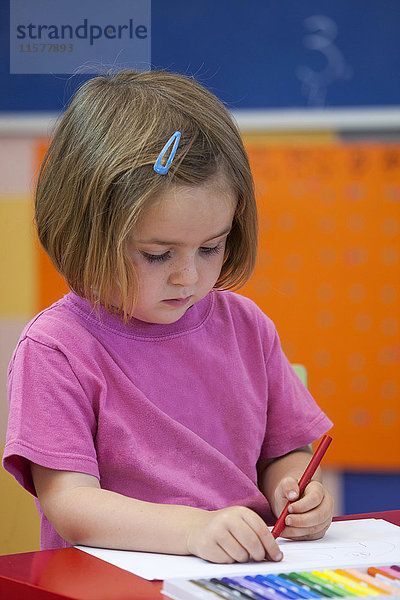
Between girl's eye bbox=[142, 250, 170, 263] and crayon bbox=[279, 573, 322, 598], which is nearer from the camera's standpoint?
crayon bbox=[279, 573, 322, 598]

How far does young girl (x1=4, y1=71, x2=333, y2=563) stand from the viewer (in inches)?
Result: 29.5

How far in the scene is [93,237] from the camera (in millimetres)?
792

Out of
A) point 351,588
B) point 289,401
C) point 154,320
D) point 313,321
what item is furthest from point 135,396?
point 313,321

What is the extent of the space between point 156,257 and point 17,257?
47 cm

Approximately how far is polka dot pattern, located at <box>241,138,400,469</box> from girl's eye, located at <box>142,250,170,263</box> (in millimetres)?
864

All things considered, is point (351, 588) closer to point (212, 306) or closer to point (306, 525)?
point (306, 525)

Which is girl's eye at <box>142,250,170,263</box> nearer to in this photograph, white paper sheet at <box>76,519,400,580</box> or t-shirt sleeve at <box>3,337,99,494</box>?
t-shirt sleeve at <box>3,337,99,494</box>

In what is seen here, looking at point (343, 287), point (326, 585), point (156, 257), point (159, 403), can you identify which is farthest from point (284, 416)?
point (343, 287)

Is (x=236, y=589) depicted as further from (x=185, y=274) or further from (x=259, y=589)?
(x=185, y=274)

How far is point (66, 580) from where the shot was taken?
24.0 inches

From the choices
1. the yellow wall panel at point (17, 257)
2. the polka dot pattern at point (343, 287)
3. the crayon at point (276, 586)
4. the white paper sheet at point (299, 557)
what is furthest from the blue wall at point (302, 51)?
the crayon at point (276, 586)

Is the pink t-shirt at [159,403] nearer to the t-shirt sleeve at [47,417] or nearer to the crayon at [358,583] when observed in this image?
the t-shirt sleeve at [47,417]

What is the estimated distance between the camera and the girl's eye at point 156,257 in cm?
78

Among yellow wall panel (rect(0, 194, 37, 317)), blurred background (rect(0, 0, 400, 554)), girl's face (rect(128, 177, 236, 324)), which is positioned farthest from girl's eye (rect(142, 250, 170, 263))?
blurred background (rect(0, 0, 400, 554))
